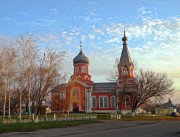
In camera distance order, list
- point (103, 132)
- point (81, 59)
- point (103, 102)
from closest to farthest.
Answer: point (103, 132) → point (103, 102) → point (81, 59)

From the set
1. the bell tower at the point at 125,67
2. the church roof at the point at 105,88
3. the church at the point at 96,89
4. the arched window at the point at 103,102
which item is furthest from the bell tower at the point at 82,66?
the bell tower at the point at 125,67

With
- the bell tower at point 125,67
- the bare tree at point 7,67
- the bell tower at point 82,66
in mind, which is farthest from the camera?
the bell tower at point 82,66

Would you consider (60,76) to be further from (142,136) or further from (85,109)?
(85,109)

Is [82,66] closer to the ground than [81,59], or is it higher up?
closer to the ground

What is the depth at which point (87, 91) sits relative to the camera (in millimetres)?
67375

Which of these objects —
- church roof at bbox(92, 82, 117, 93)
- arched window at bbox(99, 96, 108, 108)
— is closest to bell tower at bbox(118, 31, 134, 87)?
church roof at bbox(92, 82, 117, 93)

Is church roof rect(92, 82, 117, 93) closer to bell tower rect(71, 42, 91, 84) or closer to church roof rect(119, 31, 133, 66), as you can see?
bell tower rect(71, 42, 91, 84)

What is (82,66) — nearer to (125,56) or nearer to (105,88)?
(105,88)

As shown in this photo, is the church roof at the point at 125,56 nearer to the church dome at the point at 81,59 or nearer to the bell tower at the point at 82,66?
the church dome at the point at 81,59

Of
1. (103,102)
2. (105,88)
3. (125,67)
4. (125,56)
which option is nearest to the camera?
(125,67)

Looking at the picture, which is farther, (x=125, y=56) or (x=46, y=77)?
(x=125, y=56)

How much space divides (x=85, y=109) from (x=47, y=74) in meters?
31.1

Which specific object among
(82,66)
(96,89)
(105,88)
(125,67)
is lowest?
(96,89)

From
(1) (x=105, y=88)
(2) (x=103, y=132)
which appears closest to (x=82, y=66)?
(1) (x=105, y=88)
